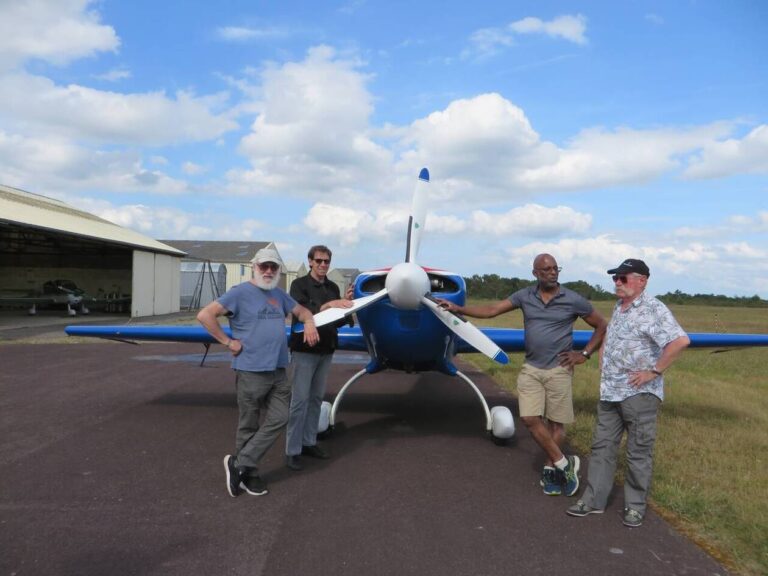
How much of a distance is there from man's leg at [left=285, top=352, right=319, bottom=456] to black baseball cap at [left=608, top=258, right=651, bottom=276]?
101 inches

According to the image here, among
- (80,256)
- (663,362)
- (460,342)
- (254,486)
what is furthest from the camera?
(80,256)

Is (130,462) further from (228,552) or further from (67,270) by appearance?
(67,270)

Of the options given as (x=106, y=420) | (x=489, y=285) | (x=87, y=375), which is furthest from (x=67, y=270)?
(x=489, y=285)

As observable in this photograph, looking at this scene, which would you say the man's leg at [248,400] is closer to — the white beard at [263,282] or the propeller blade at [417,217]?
the white beard at [263,282]

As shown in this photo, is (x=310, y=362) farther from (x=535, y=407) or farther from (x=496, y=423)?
(x=496, y=423)

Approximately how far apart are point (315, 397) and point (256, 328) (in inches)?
45.7

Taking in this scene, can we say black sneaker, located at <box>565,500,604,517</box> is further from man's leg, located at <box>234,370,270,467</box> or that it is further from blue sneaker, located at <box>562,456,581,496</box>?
man's leg, located at <box>234,370,270,467</box>

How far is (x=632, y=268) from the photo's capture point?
387 cm

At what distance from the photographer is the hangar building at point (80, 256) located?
2378 centimetres

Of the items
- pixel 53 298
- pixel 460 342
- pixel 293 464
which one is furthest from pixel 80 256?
pixel 293 464

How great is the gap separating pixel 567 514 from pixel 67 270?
38.5 meters

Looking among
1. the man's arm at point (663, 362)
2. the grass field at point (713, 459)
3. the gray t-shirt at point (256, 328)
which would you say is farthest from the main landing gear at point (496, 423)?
the man's arm at point (663, 362)

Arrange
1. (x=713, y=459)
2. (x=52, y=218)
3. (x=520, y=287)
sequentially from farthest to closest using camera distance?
(x=520, y=287) → (x=52, y=218) → (x=713, y=459)

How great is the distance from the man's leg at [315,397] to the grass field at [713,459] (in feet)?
8.91
